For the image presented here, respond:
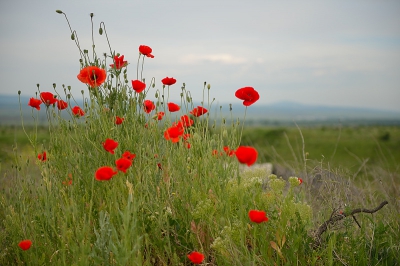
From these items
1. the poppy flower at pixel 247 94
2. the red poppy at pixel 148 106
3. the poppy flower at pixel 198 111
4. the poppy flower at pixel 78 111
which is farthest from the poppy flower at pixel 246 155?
the poppy flower at pixel 78 111

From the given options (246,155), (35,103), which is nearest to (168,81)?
(35,103)

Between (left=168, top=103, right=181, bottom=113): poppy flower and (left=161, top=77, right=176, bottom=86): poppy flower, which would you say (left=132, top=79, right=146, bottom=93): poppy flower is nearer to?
(left=161, top=77, right=176, bottom=86): poppy flower

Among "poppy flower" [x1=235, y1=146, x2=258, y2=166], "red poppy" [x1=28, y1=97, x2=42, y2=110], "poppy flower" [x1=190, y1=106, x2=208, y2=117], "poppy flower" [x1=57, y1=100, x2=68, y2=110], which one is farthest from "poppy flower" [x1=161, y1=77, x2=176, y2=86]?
"poppy flower" [x1=235, y1=146, x2=258, y2=166]

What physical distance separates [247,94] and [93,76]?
120cm

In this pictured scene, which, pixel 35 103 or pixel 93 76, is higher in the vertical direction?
pixel 93 76

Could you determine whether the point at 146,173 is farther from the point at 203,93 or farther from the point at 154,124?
the point at 203,93

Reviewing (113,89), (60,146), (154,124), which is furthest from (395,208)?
(60,146)

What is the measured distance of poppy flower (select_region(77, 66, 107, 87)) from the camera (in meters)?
3.23

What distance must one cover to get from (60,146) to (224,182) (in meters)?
1.39

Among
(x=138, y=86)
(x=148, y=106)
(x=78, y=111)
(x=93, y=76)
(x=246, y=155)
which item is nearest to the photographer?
(x=246, y=155)

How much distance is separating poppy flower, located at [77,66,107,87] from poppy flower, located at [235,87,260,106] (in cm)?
105

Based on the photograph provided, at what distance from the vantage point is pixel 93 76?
3.27 m

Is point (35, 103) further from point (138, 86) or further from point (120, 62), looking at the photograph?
point (138, 86)

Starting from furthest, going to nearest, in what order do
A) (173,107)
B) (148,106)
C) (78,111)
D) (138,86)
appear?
(173,107)
(148,106)
(78,111)
(138,86)
